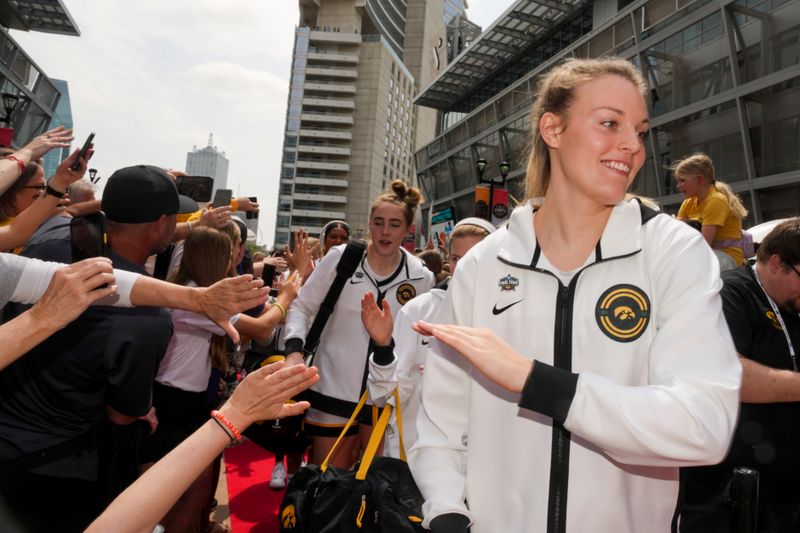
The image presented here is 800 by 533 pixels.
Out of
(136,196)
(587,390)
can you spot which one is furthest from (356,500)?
(136,196)

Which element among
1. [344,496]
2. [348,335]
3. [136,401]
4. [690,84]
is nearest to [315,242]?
[348,335]

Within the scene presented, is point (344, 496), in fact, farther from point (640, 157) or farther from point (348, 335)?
point (348, 335)

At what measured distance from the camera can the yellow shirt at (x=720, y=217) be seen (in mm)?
4977

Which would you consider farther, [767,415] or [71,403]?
[767,415]

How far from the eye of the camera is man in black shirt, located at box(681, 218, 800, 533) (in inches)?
108

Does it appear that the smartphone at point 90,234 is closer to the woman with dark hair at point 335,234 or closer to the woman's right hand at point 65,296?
the woman's right hand at point 65,296

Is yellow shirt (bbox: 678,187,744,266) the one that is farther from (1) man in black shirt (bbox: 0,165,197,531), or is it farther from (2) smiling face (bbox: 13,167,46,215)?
(2) smiling face (bbox: 13,167,46,215)

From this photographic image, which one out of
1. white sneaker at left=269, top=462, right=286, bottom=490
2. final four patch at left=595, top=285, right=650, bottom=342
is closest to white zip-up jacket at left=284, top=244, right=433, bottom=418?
white sneaker at left=269, top=462, right=286, bottom=490

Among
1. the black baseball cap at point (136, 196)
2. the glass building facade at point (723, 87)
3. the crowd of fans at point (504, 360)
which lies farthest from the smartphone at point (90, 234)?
the glass building facade at point (723, 87)

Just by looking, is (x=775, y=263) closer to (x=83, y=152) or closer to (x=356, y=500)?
(x=356, y=500)

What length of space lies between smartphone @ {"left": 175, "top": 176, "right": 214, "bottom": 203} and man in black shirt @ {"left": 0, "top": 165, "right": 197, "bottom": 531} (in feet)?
9.52

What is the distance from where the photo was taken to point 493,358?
54.6 inches

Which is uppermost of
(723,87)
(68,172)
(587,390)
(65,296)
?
(723,87)

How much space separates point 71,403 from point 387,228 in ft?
8.55
